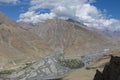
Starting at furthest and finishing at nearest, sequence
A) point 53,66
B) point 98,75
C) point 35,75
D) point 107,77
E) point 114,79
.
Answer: point 53,66
point 35,75
point 98,75
point 107,77
point 114,79

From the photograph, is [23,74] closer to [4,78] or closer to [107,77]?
[4,78]

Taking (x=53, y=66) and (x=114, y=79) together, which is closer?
(x=114, y=79)

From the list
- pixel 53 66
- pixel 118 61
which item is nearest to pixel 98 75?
pixel 118 61

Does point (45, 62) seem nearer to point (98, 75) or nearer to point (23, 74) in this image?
point (23, 74)

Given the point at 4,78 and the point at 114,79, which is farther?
the point at 4,78

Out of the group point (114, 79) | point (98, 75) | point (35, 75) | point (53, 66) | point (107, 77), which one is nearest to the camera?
point (114, 79)

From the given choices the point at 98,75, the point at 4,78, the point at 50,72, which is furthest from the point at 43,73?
the point at 98,75

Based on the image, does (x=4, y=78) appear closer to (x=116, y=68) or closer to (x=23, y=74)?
(x=23, y=74)

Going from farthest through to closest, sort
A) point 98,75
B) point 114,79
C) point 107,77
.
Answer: point 98,75 < point 107,77 < point 114,79

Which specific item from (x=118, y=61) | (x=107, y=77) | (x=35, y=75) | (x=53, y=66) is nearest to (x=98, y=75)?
(x=107, y=77)
